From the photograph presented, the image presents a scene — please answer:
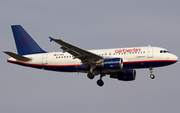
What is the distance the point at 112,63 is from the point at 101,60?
174 cm

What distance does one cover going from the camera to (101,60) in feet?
148

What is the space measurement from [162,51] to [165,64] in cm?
175

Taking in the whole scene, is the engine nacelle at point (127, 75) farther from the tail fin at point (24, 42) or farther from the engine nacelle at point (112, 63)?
the tail fin at point (24, 42)

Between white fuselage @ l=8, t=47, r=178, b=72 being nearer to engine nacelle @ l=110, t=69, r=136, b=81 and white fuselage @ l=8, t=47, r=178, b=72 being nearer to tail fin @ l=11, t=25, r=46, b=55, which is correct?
tail fin @ l=11, t=25, r=46, b=55

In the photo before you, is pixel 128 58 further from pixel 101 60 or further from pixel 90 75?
pixel 90 75

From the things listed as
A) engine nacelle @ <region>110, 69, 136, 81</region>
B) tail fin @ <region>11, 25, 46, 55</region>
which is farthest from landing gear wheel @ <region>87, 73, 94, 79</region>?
tail fin @ <region>11, 25, 46, 55</region>

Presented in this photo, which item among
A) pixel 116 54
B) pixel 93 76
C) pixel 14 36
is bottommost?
pixel 93 76

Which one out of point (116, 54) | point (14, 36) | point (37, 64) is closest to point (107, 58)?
point (116, 54)

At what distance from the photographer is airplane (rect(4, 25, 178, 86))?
44.3 meters

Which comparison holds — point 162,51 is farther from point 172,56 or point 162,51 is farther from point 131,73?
point 131,73

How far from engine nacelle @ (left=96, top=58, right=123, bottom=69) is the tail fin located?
10275 mm

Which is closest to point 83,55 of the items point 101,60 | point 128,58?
point 101,60

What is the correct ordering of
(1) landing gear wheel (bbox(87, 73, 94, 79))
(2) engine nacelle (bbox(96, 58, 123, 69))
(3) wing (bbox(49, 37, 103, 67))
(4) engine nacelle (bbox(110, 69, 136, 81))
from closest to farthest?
(3) wing (bbox(49, 37, 103, 67))
(2) engine nacelle (bbox(96, 58, 123, 69))
(1) landing gear wheel (bbox(87, 73, 94, 79))
(4) engine nacelle (bbox(110, 69, 136, 81))

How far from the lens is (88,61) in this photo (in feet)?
148
